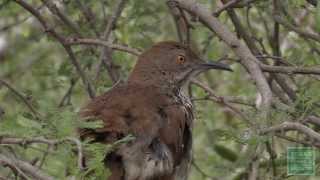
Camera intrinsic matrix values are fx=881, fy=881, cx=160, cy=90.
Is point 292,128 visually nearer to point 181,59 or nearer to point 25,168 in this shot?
point 25,168

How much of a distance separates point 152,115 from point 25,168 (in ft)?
4.90

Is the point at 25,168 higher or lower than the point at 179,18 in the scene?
higher

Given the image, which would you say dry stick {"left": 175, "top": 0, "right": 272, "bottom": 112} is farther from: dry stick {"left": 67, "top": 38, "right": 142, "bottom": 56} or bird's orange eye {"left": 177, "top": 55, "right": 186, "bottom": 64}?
bird's orange eye {"left": 177, "top": 55, "right": 186, "bottom": 64}

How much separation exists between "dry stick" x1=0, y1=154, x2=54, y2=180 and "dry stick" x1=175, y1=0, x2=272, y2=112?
110cm

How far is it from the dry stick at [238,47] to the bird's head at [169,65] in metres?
0.81

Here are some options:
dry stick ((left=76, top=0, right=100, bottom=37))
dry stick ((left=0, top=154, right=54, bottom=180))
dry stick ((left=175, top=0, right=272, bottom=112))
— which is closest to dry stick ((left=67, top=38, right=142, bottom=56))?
dry stick ((left=175, top=0, right=272, bottom=112))

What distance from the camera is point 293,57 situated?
19.3ft

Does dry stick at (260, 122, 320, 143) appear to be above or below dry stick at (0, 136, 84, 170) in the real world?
below

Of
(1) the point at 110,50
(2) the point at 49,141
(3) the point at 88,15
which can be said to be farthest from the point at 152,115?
(3) the point at 88,15

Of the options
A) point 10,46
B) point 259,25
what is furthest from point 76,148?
point 10,46

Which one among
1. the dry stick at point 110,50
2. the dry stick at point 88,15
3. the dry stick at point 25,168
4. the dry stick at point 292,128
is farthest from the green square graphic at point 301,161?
the dry stick at point 88,15

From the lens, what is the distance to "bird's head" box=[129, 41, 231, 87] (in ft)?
19.3

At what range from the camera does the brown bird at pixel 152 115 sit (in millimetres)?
4535

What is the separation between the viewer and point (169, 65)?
6008 millimetres
